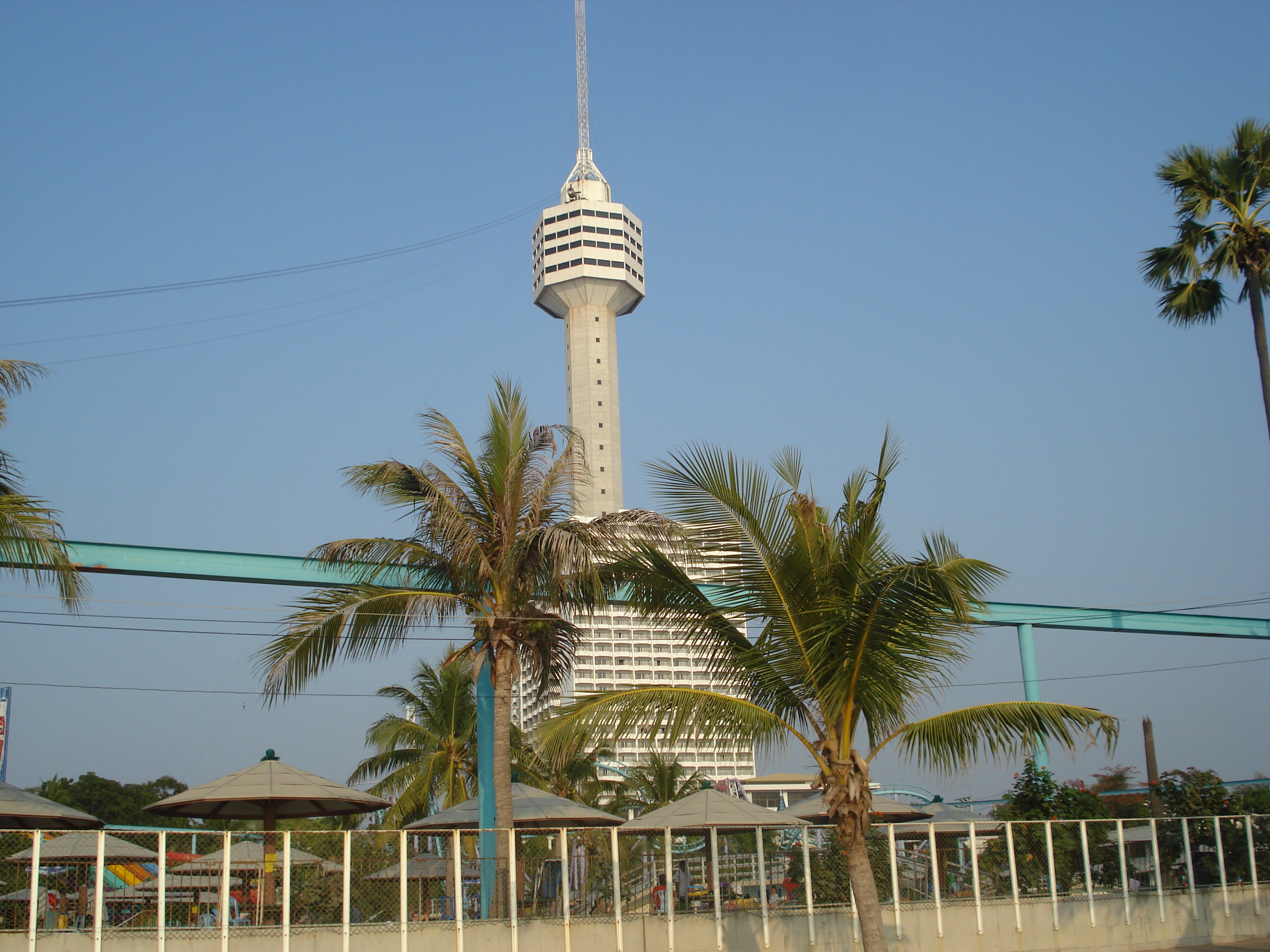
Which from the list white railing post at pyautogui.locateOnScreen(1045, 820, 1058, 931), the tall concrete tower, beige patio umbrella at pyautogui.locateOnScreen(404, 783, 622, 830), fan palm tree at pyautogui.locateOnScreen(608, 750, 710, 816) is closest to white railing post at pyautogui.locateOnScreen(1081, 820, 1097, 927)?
white railing post at pyautogui.locateOnScreen(1045, 820, 1058, 931)

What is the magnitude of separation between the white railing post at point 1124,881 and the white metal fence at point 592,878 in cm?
6

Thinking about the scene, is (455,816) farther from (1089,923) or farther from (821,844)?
(1089,923)

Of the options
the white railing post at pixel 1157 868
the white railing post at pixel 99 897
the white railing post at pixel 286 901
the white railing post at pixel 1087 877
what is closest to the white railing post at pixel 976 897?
the white railing post at pixel 1087 877

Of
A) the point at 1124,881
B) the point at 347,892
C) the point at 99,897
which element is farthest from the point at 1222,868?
the point at 99,897

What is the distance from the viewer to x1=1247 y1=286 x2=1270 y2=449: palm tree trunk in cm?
1973

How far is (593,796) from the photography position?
36719mm

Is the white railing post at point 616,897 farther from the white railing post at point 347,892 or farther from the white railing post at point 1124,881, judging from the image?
the white railing post at point 1124,881

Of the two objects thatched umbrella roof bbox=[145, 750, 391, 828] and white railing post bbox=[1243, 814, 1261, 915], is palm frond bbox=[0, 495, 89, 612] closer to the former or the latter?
thatched umbrella roof bbox=[145, 750, 391, 828]

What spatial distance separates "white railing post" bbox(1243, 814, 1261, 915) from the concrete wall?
0.24 ft

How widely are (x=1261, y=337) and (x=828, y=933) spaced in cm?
1227

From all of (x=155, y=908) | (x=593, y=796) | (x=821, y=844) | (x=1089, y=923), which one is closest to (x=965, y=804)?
(x=593, y=796)

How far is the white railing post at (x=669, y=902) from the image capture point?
627 inches

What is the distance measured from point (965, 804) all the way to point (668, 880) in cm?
1962

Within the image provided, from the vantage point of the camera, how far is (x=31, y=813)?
15.5 meters
